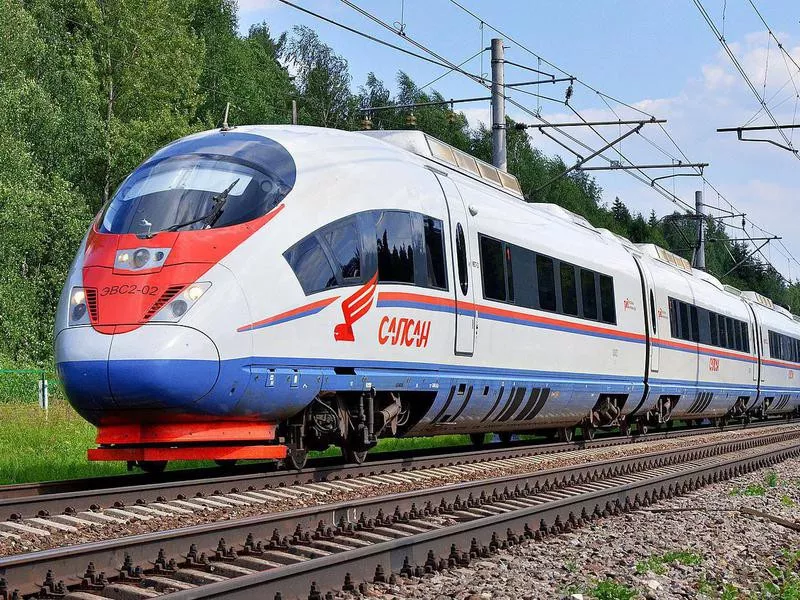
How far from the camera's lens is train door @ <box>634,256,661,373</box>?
18.7 metres

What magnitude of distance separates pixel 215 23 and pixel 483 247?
39.9m

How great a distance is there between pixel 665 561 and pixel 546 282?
7.53 m

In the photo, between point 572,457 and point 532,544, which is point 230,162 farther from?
point 572,457

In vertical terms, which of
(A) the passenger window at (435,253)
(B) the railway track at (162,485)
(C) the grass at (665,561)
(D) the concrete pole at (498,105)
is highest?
(D) the concrete pole at (498,105)

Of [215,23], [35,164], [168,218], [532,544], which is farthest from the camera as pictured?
[215,23]

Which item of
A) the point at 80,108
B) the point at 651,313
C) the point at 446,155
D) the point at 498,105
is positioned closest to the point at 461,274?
the point at 446,155

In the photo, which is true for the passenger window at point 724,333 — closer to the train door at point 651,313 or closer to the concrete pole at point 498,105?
the train door at point 651,313

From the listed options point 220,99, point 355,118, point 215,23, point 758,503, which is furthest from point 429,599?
point 355,118

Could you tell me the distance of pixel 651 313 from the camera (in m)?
18.9

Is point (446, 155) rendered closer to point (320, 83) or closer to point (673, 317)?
point (673, 317)

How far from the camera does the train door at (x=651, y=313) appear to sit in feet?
61.3

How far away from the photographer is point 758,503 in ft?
34.8

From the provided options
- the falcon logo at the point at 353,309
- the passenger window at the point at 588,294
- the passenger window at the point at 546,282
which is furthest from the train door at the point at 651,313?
the falcon logo at the point at 353,309

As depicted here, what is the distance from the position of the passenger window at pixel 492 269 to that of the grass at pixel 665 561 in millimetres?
5500
